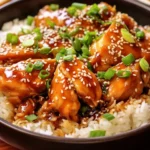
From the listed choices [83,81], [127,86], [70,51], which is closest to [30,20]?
[70,51]

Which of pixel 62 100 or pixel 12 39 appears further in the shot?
pixel 12 39

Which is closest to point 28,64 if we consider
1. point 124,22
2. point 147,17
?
point 124,22

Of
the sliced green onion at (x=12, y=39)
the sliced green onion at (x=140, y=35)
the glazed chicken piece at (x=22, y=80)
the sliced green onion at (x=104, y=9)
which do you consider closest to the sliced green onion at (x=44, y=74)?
the glazed chicken piece at (x=22, y=80)

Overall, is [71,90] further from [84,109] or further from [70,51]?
[70,51]

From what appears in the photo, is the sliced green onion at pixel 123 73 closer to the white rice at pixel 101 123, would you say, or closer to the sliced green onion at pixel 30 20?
the white rice at pixel 101 123

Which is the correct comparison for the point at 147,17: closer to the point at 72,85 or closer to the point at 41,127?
the point at 72,85
